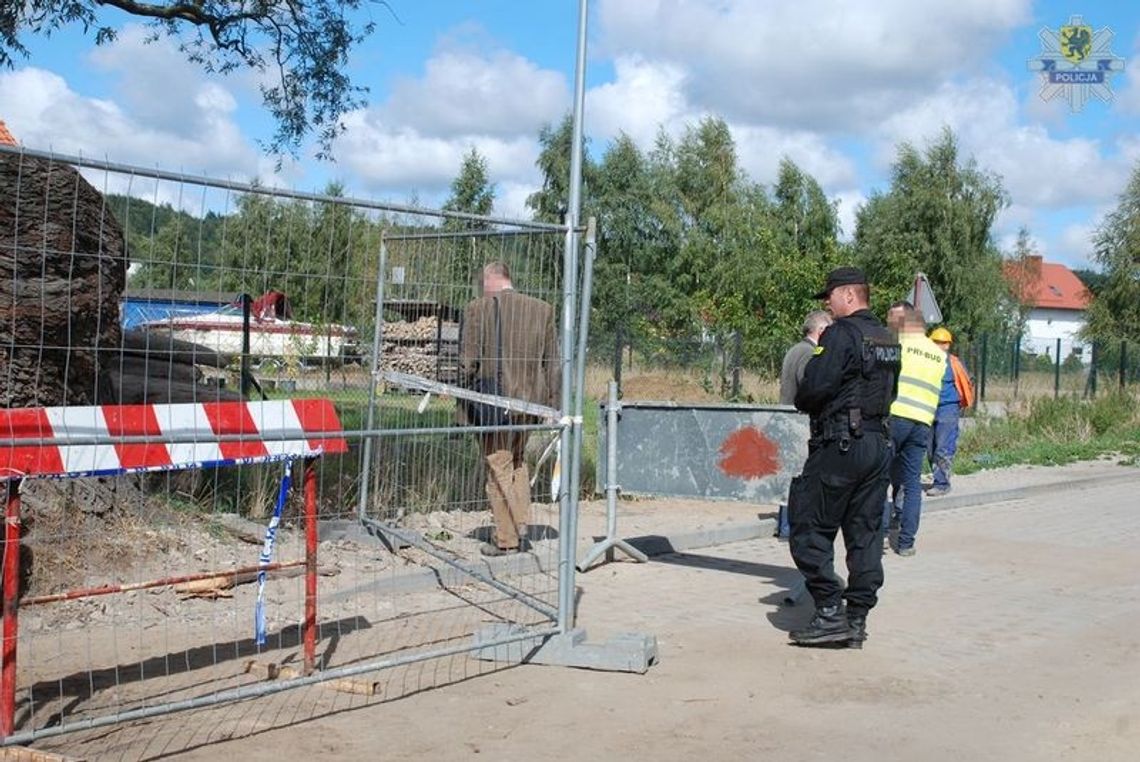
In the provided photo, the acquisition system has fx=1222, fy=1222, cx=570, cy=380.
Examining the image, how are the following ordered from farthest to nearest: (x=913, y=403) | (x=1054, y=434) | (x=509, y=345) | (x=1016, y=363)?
(x=1016, y=363), (x=1054, y=434), (x=913, y=403), (x=509, y=345)

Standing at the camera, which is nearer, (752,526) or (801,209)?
(752,526)

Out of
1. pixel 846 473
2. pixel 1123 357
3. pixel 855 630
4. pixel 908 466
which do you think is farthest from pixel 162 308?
pixel 1123 357

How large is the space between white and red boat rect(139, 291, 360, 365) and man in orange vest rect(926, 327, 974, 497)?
7324mm

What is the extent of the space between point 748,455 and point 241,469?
384 cm

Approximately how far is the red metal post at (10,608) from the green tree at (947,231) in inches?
1287

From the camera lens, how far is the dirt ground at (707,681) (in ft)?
17.3

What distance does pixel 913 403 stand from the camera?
9.59 meters

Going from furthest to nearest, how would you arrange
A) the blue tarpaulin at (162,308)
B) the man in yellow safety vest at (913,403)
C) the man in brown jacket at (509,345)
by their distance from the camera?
the man in yellow safety vest at (913,403), the man in brown jacket at (509,345), the blue tarpaulin at (162,308)

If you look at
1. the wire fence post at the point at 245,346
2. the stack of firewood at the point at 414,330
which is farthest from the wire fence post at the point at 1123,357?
the wire fence post at the point at 245,346

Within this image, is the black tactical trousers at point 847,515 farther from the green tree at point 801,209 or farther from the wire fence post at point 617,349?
the green tree at point 801,209

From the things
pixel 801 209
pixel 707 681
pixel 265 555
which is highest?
pixel 801 209

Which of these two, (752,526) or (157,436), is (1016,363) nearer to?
(752,526)

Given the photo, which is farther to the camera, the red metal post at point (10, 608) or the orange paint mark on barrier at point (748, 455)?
the orange paint mark on barrier at point (748, 455)

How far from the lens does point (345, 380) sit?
738cm
